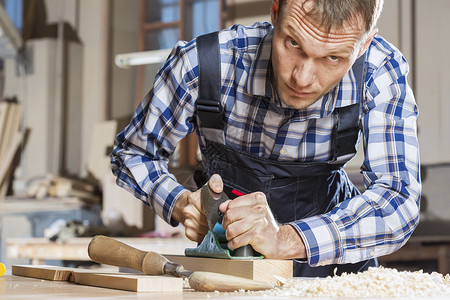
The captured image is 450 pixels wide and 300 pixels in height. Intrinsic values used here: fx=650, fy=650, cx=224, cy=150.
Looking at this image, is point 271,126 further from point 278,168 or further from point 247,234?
point 247,234

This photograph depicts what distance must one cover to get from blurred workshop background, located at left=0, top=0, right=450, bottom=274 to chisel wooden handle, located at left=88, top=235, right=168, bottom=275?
271 cm

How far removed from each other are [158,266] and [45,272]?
33 centimetres

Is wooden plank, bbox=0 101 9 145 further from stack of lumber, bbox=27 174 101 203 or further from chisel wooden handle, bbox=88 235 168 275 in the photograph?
chisel wooden handle, bbox=88 235 168 275

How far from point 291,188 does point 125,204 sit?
368 cm

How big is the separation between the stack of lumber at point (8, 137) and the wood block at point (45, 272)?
5.24 m

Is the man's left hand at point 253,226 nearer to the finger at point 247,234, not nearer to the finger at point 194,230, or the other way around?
the finger at point 247,234

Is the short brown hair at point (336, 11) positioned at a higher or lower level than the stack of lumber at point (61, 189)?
higher

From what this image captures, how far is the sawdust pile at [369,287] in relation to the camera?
123cm

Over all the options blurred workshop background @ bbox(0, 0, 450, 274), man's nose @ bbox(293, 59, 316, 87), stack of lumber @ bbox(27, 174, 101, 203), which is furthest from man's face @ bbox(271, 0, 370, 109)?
stack of lumber @ bbox(27, 174, 101, 203)

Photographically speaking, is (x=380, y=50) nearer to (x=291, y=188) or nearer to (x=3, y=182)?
(x=291, y=188)

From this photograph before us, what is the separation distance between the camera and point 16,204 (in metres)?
5.80

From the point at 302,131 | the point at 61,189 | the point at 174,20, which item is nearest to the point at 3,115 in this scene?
the point at 61,189

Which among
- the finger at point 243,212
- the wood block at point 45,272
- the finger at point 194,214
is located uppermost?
the finger at point 243,212

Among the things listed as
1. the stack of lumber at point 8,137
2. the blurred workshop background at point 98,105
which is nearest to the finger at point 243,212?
the blurred workshop background at point 98,105
